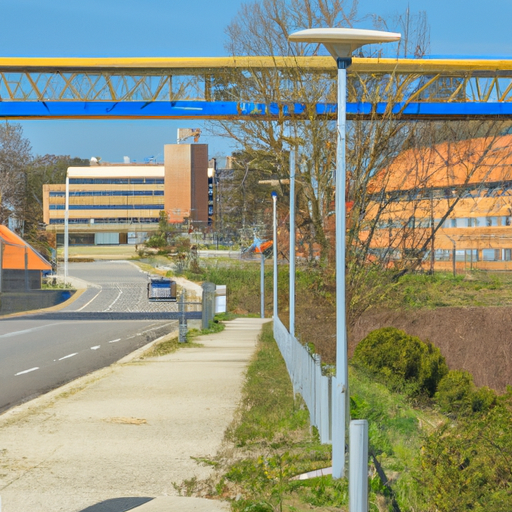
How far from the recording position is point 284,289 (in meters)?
39.3

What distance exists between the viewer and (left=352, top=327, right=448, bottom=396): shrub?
674 inches

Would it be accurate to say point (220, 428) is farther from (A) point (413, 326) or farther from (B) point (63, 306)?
(B) point (63, 306)

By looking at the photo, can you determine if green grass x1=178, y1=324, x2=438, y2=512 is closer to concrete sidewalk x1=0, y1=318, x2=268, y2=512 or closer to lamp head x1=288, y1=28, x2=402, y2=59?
concrete sidewalk x1=0, y1=318, x2=268, y2=512

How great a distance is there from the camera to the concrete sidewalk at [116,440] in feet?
23.8

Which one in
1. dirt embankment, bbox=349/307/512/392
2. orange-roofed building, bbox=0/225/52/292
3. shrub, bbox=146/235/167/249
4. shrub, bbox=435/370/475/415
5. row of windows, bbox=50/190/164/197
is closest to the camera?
shrub, bbox=435/370/475/415

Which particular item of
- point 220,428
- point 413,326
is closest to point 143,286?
point 413,326

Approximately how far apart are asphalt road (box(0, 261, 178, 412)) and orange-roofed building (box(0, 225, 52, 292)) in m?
3.00

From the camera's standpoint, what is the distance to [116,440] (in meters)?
9.84

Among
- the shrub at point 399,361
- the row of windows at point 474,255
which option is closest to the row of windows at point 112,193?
the row of windows at point 474,255

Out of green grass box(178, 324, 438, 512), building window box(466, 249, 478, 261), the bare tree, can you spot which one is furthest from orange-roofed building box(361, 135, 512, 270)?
the bare tree

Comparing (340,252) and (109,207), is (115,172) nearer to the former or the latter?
(109,207)

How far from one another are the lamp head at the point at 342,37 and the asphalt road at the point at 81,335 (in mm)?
7590

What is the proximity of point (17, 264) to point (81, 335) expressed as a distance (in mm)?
20396

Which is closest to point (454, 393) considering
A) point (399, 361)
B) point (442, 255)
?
point (399, 361)
